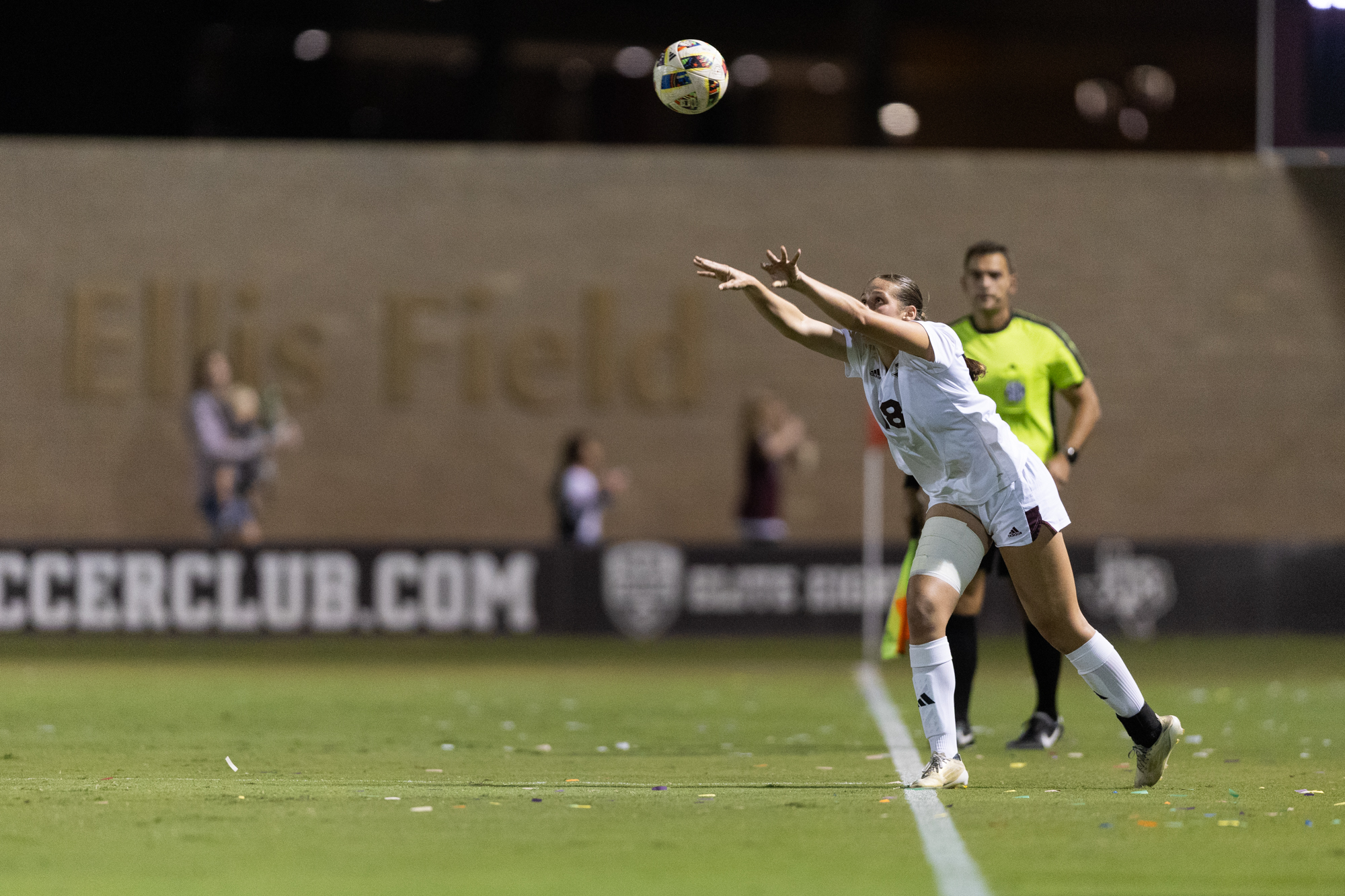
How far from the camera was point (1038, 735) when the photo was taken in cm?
907

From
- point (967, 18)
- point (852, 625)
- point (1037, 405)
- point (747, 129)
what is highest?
point (967, 18)

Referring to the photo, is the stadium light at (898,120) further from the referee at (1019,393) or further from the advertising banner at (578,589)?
the referee at (1019,393)

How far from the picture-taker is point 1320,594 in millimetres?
17141

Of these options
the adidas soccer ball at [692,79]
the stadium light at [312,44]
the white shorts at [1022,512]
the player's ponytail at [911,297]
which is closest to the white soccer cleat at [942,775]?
the white shorts at [1022,512]

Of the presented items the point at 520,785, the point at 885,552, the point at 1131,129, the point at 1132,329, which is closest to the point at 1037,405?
the point at 520,785

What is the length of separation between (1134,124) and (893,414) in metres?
16.1

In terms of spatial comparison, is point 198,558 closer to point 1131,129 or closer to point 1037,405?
point 1037,405

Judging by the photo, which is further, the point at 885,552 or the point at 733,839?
the point at 885,552

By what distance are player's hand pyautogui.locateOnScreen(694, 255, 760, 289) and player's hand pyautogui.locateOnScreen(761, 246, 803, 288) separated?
3.4 inches

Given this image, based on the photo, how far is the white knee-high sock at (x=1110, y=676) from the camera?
7.17 m

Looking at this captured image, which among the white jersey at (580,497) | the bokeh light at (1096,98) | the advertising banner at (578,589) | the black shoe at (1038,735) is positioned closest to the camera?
the black shoe at (1038,735)

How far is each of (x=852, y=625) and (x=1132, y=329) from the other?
254 inches

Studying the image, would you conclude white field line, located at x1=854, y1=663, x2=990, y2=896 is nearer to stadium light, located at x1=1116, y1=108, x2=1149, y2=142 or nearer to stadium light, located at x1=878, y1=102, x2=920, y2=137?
stadium light, located at x1=878, y1=102, x2=920, y2=137

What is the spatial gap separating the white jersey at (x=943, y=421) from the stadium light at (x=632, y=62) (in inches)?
576
